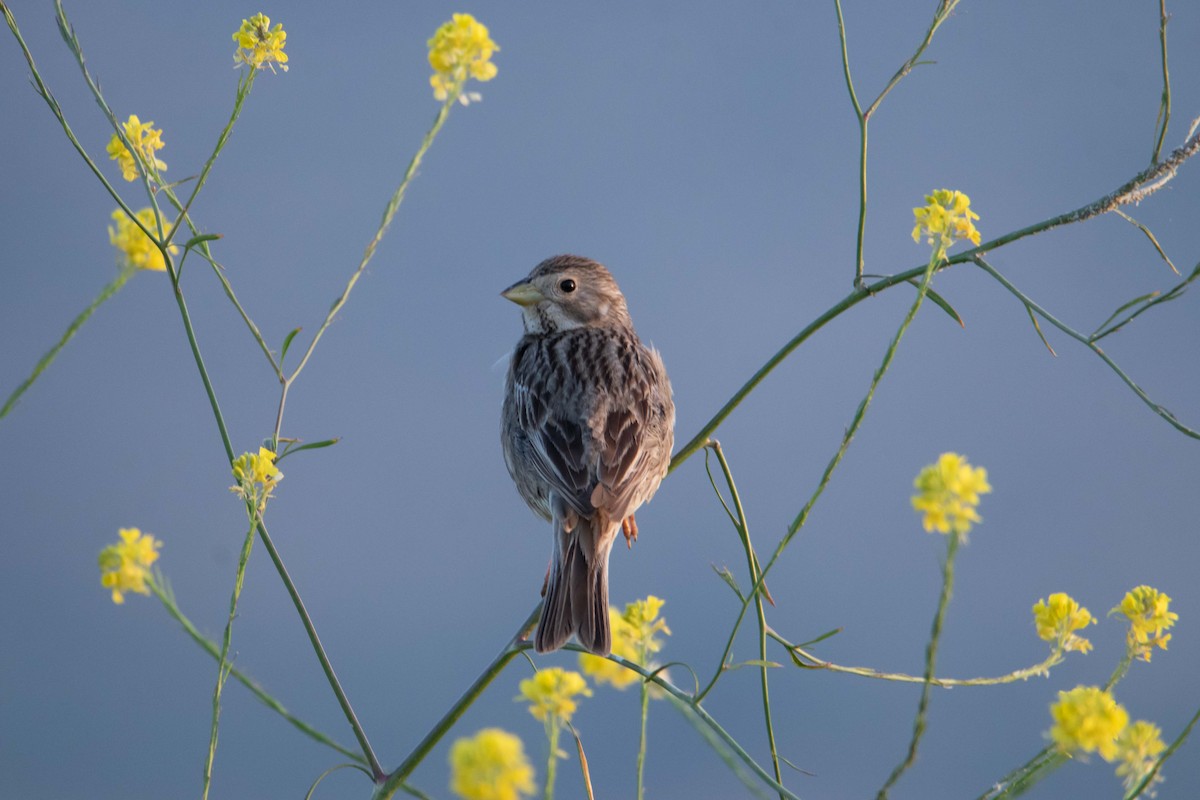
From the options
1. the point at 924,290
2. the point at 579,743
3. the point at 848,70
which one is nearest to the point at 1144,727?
the point at 924,290

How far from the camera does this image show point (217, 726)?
218cm

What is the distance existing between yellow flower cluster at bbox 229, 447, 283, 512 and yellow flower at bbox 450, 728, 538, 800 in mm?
1065

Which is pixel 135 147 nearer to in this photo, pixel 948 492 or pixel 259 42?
pixel 259 42

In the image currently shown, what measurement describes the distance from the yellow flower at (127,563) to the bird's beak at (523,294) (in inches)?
88.1

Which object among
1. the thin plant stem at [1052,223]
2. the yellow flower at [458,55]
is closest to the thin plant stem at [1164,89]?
the thin plant stem at [1052,223]

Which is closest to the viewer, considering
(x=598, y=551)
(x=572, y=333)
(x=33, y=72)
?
(x=33, y=72)

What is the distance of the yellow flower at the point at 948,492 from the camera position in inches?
63.4

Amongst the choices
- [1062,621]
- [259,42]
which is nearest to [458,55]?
[259,42]

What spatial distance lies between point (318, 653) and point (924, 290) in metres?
1.37

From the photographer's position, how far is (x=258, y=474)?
8.07 ft

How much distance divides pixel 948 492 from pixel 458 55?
1425 millimetres

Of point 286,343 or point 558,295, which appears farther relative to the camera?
point 558,295

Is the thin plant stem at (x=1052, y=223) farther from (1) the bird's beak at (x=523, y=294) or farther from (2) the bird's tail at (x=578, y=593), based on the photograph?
(1) the bird's beak at (x=523, y=294)

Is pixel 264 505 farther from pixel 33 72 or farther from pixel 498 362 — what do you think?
pixel 498 362
